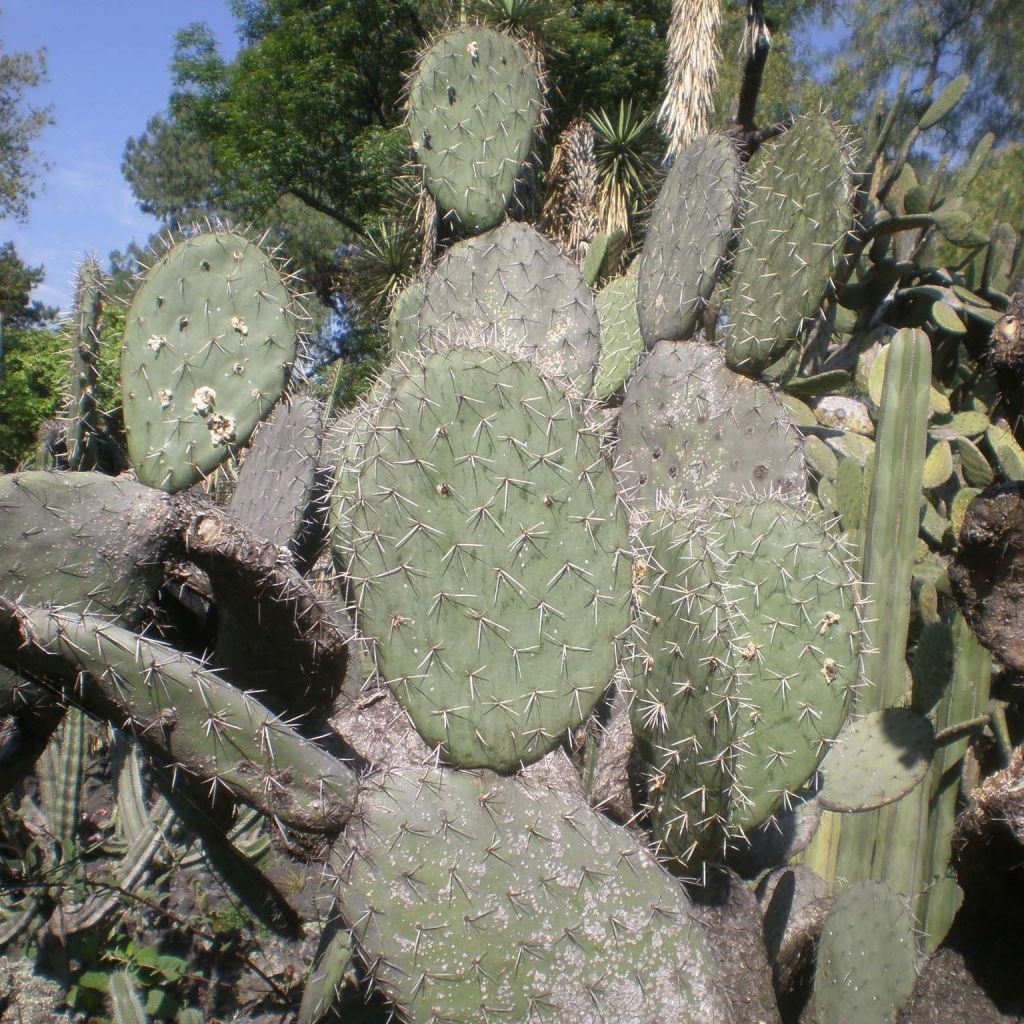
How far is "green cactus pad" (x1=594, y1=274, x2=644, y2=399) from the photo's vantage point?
328 centimetres

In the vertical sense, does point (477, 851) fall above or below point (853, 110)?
below

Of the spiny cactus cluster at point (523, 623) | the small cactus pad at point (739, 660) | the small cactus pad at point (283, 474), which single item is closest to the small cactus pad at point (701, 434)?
the spiny cactus cluster at point (523, 623)

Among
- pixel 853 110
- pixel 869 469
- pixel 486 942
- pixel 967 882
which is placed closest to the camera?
pixel 486 942

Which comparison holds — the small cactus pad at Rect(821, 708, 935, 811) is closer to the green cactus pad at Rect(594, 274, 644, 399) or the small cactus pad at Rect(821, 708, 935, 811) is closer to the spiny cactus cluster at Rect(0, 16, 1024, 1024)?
the spiny cactus cluster at Rect(0, 16, 1024, 1024)

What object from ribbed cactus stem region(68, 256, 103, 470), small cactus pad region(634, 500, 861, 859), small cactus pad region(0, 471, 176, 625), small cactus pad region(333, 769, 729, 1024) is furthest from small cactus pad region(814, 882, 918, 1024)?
ribbed cactus stem region(68, 256, 103, 470)

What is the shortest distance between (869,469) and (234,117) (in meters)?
13.4

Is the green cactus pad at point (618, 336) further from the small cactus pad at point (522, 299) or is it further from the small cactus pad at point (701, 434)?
the small cactus pad at point (701, 434)

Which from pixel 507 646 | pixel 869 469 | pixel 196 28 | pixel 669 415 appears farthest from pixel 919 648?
pixel 196 28

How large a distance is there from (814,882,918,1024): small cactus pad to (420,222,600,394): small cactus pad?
4.77 feet

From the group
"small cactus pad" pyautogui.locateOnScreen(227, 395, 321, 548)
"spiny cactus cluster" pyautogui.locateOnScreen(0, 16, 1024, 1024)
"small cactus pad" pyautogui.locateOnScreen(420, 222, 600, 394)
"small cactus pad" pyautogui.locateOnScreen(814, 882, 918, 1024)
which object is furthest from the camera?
"small cactus pad" pyautogui.locateOnScreen(420, 222, 600, 394)

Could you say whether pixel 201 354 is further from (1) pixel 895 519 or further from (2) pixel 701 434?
(1) pixel 895 519

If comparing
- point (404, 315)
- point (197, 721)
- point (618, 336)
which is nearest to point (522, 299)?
point (404, 315)

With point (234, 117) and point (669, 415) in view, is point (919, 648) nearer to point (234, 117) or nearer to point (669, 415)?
point (669, 415)

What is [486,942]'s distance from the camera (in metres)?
1.41
